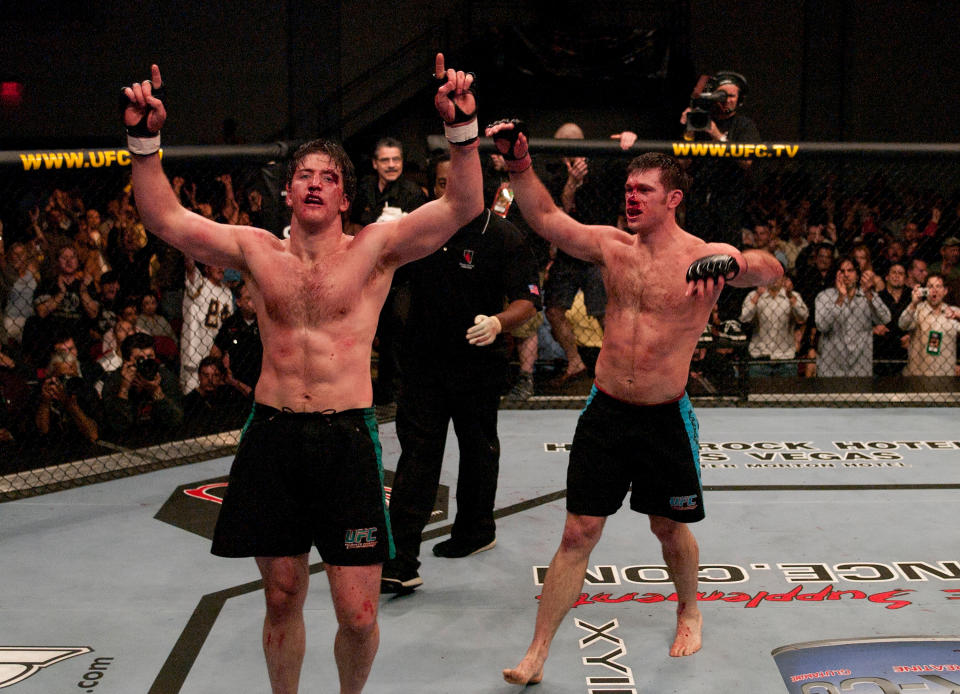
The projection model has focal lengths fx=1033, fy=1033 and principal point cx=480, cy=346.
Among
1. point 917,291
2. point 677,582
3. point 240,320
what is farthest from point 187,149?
point 917,291

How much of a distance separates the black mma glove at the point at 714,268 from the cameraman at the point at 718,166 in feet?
9.18

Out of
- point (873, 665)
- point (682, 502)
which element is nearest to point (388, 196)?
point (682, 502)

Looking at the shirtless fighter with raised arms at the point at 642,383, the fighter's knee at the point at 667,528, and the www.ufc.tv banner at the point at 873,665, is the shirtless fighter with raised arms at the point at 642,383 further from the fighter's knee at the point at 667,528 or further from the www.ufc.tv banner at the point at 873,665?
the www.ufc.tv banner at the point at 873,665

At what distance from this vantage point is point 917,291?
22.3 feet

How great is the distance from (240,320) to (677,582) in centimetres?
342

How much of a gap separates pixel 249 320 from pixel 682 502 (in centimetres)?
353

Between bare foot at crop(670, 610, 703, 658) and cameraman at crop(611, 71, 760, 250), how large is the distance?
293 cm

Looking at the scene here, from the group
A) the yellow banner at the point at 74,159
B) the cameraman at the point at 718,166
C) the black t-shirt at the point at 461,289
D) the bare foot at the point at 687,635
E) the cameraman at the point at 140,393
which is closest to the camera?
the bare foot at the point at 687,635

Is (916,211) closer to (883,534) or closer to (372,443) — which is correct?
(883,534)

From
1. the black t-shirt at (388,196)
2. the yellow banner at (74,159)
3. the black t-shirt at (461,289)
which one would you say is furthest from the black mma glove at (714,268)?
the yellow banner at (74,159)

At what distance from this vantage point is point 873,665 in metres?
3.07

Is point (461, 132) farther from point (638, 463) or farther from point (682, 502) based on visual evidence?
point (682, 502)

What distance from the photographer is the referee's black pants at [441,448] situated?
3.82 m

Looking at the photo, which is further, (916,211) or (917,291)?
(916,211)
